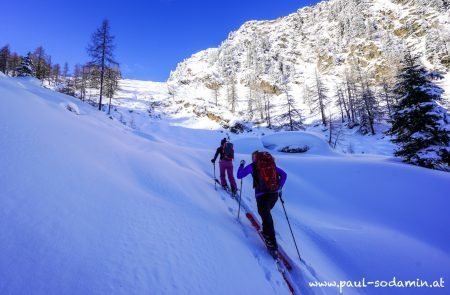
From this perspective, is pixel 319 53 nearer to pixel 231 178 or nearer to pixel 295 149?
pixel 295 149

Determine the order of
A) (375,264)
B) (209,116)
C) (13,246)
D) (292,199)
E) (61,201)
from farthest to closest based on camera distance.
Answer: (209,116), (292,199), (375,264), (61,201), (13,246)

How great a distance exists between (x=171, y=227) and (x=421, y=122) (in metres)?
13.0

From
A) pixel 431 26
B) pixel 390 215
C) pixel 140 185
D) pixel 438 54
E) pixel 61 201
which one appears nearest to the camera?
pixel 61 201

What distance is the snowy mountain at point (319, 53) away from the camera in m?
72.6

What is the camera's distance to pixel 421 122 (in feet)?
38.2

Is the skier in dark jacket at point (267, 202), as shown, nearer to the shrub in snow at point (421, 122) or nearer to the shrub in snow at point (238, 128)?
the shrub in snow at point (421, 122)

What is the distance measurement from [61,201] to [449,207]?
8.77m

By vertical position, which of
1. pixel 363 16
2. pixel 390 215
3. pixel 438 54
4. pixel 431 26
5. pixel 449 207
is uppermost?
pixel 363 16

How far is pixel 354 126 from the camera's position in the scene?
45.8 m

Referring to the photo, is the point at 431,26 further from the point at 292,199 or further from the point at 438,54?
the point at 292,199

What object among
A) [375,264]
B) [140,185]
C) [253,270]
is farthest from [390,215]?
[140,185]

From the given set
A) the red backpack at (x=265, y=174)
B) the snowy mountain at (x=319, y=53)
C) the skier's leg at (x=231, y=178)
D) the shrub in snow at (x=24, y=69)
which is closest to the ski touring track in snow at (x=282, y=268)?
the red backpack at (x=265, y=174)

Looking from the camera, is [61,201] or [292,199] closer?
[61,201]

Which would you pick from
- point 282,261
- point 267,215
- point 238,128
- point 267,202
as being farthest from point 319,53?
point 282,261
